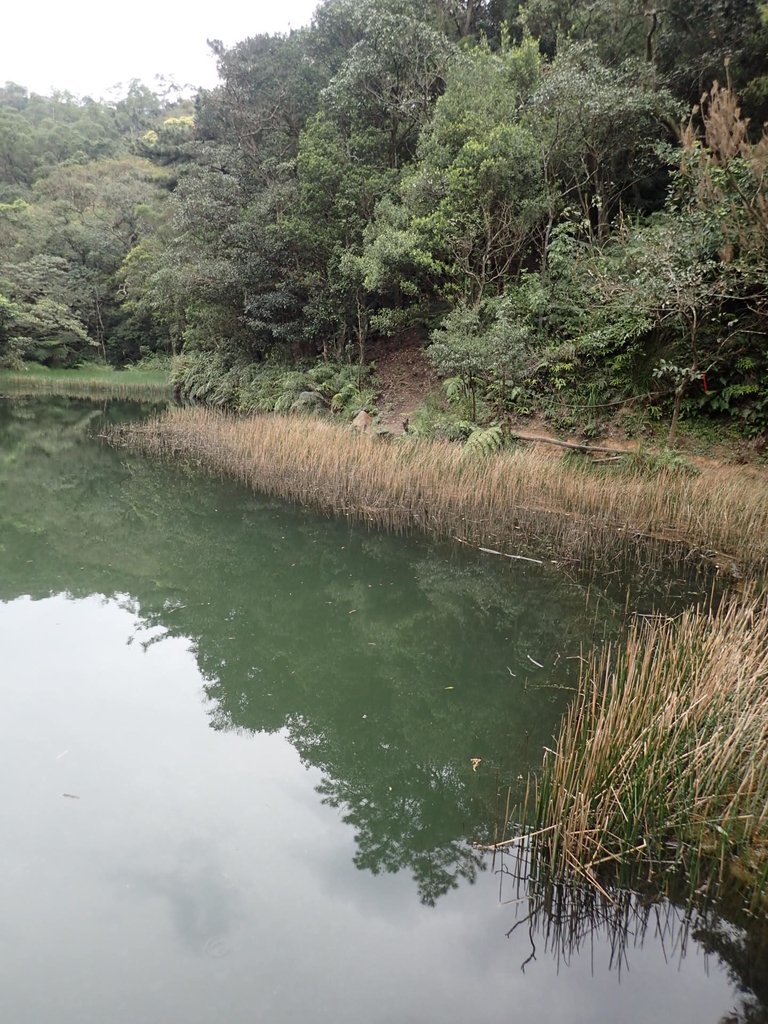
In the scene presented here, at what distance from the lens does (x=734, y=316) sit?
7.65 meters

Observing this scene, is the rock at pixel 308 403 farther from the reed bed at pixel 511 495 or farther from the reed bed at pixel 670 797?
the reed bed at pixel 670 797

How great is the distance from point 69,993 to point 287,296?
1278 cm

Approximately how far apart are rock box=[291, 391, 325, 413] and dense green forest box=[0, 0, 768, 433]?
359 millimetres

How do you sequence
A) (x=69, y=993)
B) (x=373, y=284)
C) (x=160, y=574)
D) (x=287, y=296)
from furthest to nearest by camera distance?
(x=287, y=296), (x=373, y=284), (x=160, y=574), (x=69, y=993)

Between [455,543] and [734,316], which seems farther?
[734,316]

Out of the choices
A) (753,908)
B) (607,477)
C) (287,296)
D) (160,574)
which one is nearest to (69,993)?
(753,908)

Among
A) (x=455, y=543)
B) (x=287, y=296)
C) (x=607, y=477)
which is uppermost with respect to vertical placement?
(x=287, y=296)

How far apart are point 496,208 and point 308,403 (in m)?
4.66

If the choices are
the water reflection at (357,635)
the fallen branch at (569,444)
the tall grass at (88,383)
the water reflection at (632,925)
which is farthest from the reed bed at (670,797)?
the tall grass at (88,383)

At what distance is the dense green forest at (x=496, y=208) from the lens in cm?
764

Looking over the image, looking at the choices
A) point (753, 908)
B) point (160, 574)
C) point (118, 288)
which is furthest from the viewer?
point (118, 288)

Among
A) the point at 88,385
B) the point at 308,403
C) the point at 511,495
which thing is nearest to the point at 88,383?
the point at 88,385

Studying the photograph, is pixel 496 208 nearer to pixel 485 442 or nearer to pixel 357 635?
pixel 485 442

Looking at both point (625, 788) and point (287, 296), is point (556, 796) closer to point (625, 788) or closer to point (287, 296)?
point (625, 788)
